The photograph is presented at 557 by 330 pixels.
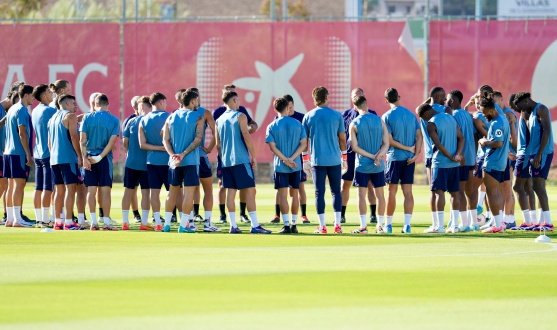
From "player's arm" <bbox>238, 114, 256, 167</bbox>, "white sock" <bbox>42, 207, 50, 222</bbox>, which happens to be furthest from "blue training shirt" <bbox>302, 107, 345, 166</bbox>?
"white sock" <bbox>42, 207, 50, 222</bbox>

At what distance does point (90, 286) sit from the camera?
14.4m

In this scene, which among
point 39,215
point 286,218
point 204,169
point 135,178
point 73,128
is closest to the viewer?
point 286,218

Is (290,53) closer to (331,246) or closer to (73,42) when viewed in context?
(73,42)

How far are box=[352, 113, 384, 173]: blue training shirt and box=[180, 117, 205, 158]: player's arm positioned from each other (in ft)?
7.31

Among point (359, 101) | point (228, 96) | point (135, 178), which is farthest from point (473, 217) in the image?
point (135, 178)

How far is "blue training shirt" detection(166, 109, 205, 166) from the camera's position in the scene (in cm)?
2189

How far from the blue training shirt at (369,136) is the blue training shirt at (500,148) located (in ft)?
5.39

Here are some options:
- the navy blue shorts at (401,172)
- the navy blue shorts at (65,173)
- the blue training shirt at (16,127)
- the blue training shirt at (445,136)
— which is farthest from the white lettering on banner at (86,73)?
the blue training shirt at (445,136)

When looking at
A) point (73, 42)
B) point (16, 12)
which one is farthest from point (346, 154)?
point (16, 12)

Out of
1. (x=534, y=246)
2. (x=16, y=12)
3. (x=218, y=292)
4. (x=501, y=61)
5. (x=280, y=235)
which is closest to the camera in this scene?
(x=218, y=292)

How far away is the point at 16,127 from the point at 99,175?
71.5 inches

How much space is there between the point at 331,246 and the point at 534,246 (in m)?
2.57

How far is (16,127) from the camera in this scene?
2358 cm

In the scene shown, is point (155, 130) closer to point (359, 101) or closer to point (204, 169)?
point (204, 169)
